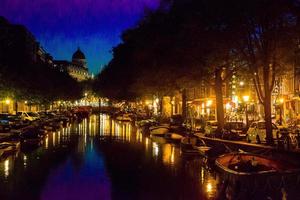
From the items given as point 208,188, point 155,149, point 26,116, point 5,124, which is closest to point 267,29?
point 208,188

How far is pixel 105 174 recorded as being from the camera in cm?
2716

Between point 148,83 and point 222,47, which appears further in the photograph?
point 148,83

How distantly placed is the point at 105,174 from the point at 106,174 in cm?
6

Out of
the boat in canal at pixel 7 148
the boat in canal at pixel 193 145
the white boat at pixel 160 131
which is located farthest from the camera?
the white boat at pixel 160 131

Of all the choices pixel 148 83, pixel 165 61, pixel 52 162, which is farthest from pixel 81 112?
pixel 52 162

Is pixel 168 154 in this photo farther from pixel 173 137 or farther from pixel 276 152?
pixel 276 152

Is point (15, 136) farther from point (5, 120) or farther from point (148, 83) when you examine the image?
point (148, 83)

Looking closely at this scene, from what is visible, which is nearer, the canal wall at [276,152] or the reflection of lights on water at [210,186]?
the reflection of lights on water at [210,186]

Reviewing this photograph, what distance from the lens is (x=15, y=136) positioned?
42.5 m

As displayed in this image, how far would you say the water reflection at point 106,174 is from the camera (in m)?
21.6

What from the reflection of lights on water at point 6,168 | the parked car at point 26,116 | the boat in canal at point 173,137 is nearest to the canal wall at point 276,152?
the reflection of lights on water at point 6,168

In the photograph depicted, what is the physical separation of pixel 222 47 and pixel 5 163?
668 inches

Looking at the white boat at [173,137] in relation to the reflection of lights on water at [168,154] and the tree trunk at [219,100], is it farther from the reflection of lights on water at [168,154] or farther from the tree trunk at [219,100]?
the tree trunk at [219,100]

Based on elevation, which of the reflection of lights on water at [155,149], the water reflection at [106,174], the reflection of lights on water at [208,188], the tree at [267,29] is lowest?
the reflection of lights on water at [208,188]
